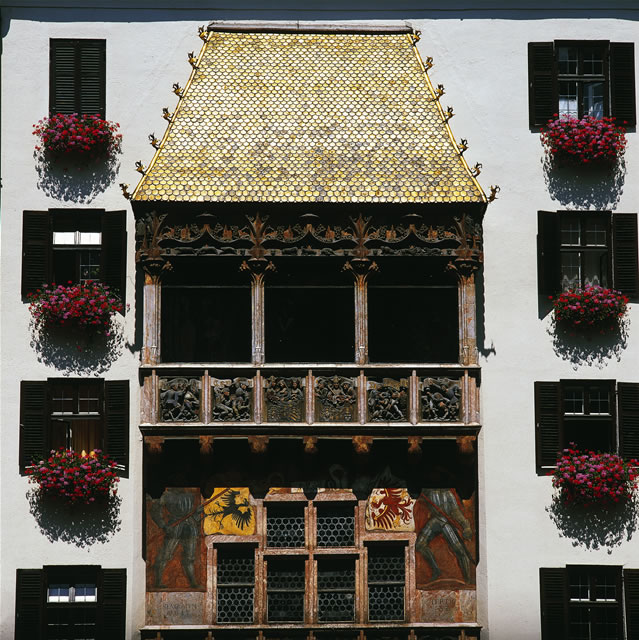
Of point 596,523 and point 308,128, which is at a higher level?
point 308,128

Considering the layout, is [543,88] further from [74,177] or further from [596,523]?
[74,177]

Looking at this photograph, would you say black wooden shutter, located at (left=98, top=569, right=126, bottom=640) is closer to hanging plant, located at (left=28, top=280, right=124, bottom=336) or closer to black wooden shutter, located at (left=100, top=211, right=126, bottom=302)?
hanging plant, located at (left=28, top=280, right=124, bottom=336)

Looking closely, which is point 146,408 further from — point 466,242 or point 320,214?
point 466,242

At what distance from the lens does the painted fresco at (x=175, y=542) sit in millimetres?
21938

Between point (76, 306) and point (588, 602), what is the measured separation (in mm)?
10157

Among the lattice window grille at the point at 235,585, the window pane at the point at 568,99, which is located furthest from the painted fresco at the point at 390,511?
the window pane at the point at 568,99

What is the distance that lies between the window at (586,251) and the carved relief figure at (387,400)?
321 centimetres

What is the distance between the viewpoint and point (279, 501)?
72.3 feet

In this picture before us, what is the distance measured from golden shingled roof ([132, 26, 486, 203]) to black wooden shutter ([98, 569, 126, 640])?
6.50 m

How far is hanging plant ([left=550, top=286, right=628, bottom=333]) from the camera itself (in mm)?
22172

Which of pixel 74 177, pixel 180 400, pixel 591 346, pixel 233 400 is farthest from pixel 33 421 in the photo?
pixel 591 346

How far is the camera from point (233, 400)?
2145cm

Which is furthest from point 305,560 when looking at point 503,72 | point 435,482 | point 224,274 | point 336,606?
point 503,72

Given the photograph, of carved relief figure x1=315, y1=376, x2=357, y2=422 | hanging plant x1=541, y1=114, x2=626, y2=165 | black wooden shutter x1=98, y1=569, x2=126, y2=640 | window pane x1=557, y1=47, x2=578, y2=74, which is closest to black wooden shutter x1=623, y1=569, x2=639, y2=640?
carved relief figure x1=315, y1=376, x2=357, y2=422
